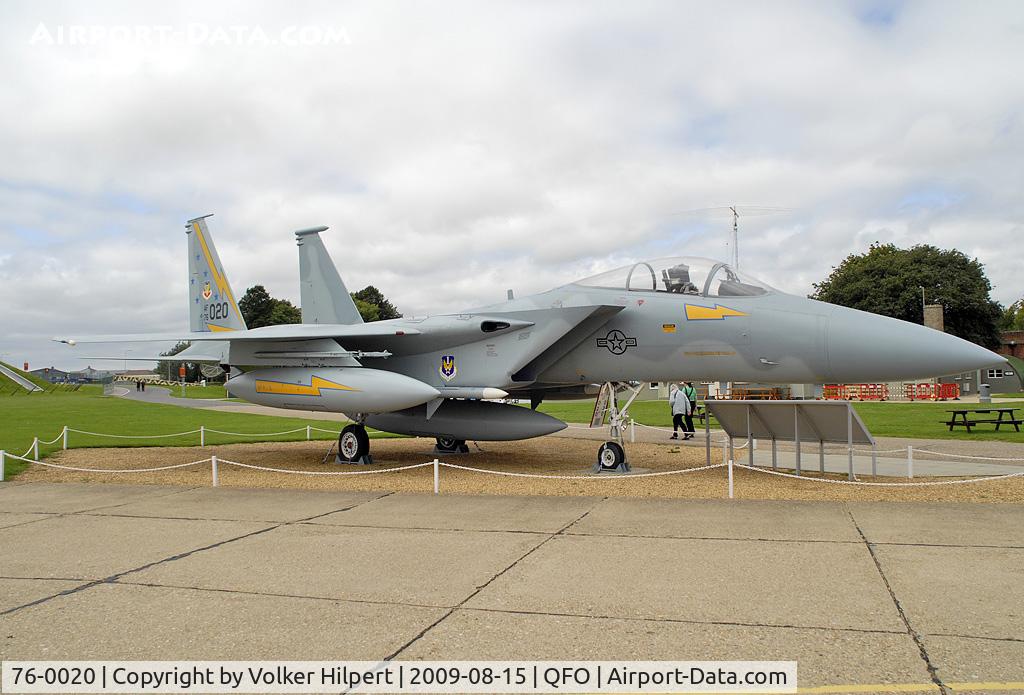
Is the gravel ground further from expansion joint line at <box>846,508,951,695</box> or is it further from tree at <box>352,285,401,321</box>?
tree at <box>352,285,401,321</box>

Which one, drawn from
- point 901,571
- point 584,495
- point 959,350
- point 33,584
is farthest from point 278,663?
point 959,350

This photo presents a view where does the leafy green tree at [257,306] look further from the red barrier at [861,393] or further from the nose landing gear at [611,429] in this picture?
the nose landing gear at [611,429]

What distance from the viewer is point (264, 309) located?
232 feet

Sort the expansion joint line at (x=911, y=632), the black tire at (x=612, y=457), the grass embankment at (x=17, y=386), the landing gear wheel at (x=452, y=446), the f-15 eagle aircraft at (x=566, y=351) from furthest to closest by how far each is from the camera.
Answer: the grass embankment at (x=17, y=386)
the landing gear wheel at (x=452, y=446)
the black tire at (x=612, y=457)
the f-15 eagle aircraft at (x=566, y=351)
the expansion joint line at (x=911, y=632)

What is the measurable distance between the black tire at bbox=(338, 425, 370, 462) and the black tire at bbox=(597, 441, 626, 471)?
4.32 meters

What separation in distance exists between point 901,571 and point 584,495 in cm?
415

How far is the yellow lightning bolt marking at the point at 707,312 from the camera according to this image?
9.30 m

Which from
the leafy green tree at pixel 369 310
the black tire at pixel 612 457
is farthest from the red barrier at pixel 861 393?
the leafy green tree at pixel 369 310

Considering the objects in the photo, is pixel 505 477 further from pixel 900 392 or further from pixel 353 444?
pixel 900 392

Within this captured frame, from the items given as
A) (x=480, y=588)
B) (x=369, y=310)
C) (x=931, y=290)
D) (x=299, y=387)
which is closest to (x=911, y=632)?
(x=480, y=588)

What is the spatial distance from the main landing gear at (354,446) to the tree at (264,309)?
57.9m

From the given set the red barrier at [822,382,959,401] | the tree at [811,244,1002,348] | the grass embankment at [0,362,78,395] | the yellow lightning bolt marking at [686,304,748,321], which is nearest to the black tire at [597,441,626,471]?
the yellow lightning bolt marking at [686,304,748,321]

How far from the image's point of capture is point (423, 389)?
419 inches

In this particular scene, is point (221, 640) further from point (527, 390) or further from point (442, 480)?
point (527, 390)
